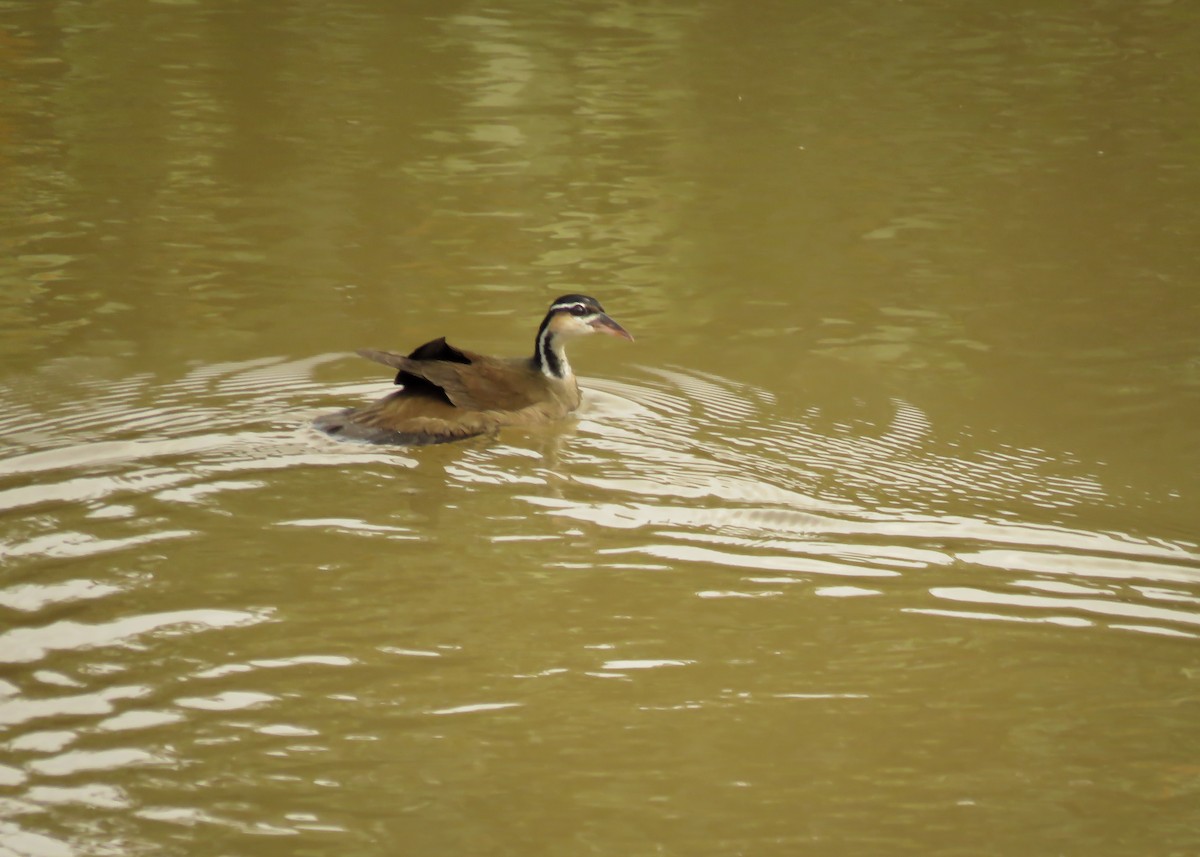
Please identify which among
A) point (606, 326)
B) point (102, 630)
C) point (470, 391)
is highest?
point (606, 326)

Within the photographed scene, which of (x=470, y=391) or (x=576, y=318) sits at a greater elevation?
(x=576, y=318)

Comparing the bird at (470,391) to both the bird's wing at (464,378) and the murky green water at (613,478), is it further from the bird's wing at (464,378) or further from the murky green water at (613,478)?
the murky green water at (613,478)

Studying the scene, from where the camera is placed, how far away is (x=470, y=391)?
756 centimetres

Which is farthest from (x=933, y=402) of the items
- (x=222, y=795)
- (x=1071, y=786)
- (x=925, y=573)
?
(x=222, y=795)

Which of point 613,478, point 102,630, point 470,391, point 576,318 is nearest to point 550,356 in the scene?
point 576,318

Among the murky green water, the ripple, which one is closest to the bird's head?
the murky green water

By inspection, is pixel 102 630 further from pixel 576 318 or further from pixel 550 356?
pixel 576 318

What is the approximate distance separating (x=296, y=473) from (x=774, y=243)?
4832 mm

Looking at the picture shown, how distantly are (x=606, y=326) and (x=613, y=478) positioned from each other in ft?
4.88

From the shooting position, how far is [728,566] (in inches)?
235

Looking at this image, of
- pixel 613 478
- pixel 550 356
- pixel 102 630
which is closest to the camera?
pixel 102 630

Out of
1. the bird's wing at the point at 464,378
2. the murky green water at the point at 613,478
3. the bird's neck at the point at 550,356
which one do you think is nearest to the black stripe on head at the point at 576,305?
the bird's neck at the point at 550,356

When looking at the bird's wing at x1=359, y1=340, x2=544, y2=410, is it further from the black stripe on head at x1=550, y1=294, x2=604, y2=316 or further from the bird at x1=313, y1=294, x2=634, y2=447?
the black stripe on head at x1=550, y1=294, x2=604, y2=316

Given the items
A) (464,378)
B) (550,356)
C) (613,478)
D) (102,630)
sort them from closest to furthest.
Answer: (102,630), (613,478), (464,378), (550,356)
